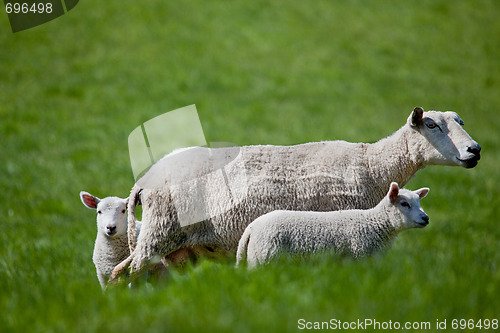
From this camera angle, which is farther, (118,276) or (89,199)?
(89,199)

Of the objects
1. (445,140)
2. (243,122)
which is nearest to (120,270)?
(445,140)

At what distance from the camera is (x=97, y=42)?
809 inches

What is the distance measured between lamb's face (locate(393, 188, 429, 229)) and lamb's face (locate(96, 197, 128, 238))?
246cm

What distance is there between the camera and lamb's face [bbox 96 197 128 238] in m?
5.38

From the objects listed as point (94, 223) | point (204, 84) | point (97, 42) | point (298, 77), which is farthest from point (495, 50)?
point (94, 223)

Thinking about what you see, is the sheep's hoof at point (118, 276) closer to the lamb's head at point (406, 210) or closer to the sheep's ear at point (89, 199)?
the sheep's ear at point (89, 199)

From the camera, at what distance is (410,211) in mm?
4602

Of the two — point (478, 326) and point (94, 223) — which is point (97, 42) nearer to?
point (94, 223)

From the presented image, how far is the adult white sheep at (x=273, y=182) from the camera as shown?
498 cm

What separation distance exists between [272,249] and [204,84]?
14942 mm

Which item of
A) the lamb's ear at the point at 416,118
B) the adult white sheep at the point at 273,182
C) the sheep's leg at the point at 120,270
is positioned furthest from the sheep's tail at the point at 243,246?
the lamb's ear at the point at 416,118

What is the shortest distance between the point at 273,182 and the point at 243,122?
11676mm

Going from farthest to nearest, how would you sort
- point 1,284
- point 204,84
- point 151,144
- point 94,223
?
point 204,84 < point 94,223 < point 151,144 < point 1,284

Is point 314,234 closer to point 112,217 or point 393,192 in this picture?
point 393,192
